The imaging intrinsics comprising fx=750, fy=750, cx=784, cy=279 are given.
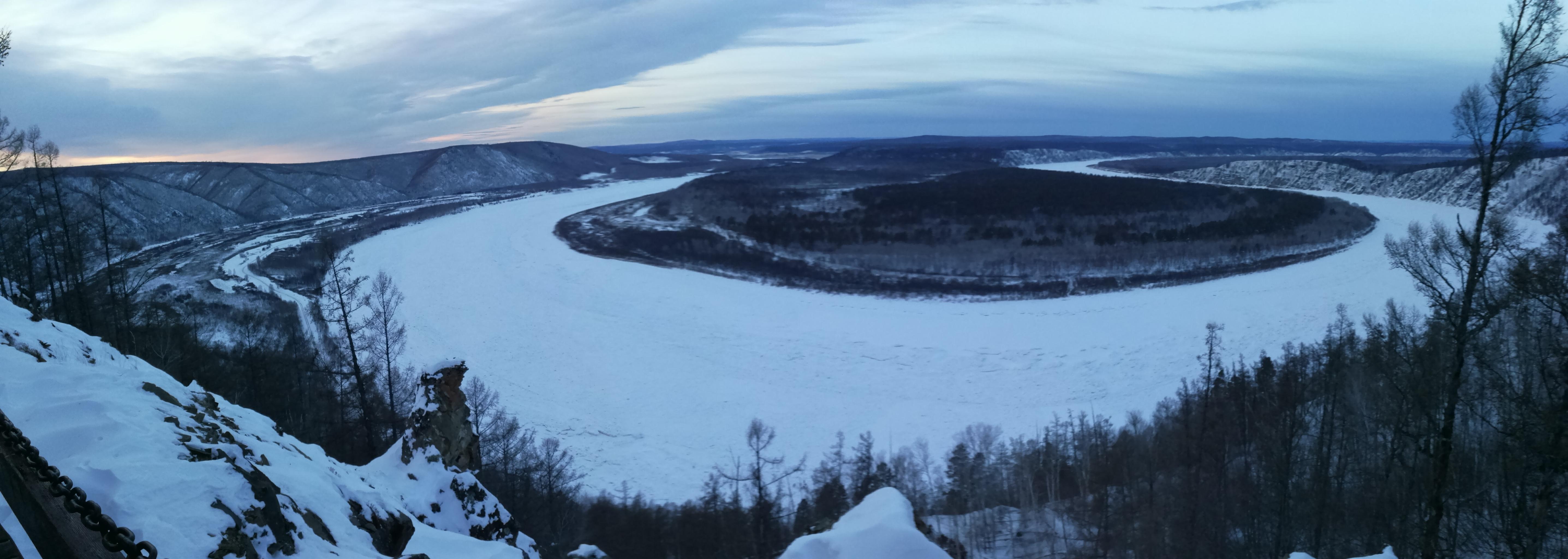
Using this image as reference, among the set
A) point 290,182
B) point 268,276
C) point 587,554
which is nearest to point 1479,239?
point 587,554

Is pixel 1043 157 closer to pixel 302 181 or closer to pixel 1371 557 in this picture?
pixel 302 181

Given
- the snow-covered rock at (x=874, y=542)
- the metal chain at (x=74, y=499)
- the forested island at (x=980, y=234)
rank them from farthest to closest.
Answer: the forested island at (x=980, y=234)
the snow-covered rock at (x=874, y=542)
the metal chain at (x=74, y=499)

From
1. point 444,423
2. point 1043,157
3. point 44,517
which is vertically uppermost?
point 1043,157

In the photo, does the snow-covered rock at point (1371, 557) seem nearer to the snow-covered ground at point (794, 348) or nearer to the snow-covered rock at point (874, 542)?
the snow-covered rock at point (874, 542)

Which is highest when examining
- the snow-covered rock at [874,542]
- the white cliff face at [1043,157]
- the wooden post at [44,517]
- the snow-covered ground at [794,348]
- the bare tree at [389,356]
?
the white cliff face at [1043,157]

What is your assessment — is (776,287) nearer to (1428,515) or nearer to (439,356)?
(439,356)

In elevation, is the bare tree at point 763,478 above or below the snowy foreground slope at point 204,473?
below

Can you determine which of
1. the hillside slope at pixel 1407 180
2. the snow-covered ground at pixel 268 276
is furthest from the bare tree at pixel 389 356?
the hillside slope at pixel 1407 180
